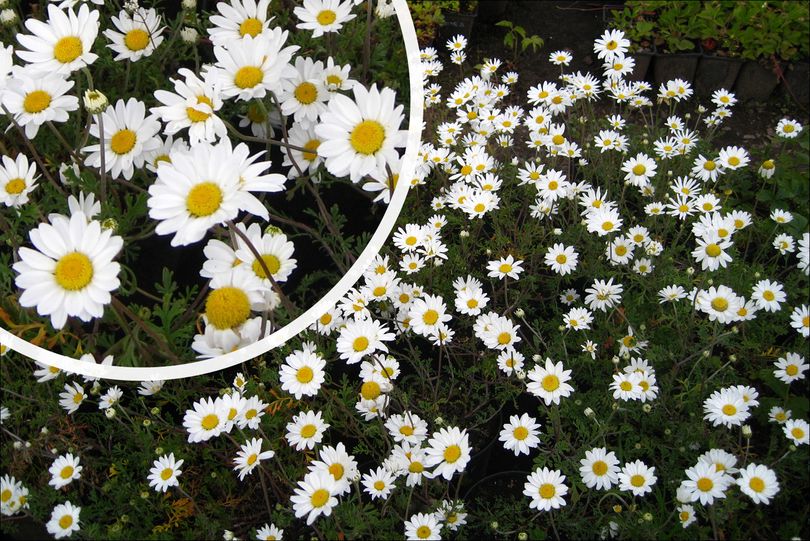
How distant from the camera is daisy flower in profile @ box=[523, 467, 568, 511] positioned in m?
1.60

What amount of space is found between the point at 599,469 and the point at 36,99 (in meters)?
1.36

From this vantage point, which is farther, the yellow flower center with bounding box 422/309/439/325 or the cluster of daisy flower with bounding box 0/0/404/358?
the yellow flower center with bounding box 422/309/439/325

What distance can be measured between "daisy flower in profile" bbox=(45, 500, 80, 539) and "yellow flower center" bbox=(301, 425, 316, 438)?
2.10 feet

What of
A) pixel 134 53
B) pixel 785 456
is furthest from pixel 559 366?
pixel 134 53

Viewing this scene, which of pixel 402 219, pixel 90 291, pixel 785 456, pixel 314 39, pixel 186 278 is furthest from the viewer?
pixel 402 219

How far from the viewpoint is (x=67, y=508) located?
72.5 inches

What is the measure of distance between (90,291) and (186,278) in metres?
0.14

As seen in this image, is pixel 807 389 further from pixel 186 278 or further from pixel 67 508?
pixel 67 508

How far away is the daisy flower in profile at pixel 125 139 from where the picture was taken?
826 mm

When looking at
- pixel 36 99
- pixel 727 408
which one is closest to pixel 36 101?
pixel 36 99

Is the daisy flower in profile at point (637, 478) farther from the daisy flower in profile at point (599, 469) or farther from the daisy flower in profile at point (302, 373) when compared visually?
the daisy flower in profile at point (302, 373)

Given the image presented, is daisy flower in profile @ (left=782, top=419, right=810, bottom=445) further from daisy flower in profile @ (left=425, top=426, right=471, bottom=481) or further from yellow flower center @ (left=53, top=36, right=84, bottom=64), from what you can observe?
yellow flower center @ (left=53, top=36, right=84, bottom=64)

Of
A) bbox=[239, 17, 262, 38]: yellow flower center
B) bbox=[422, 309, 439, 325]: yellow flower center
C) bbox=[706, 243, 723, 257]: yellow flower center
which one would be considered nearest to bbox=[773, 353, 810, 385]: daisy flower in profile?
bbox=[706, 243, 723, 257]: yellow flower center

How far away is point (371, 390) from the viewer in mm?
1705
